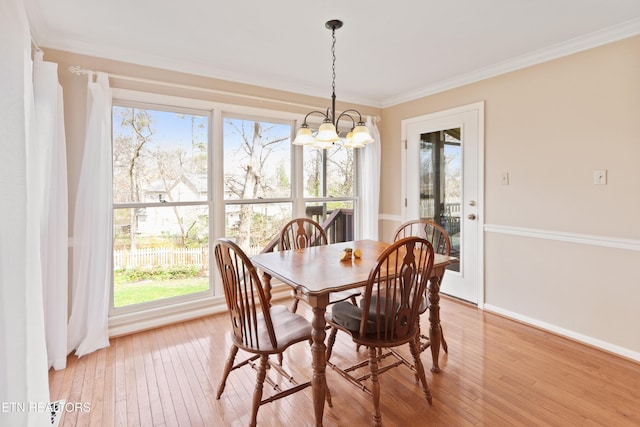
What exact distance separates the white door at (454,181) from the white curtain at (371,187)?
0.39 m

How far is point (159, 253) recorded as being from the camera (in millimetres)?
3084

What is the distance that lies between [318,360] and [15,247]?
1.30 meters

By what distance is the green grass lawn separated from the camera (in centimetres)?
293

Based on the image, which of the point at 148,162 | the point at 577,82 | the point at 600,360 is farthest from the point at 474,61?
the point at 148,162

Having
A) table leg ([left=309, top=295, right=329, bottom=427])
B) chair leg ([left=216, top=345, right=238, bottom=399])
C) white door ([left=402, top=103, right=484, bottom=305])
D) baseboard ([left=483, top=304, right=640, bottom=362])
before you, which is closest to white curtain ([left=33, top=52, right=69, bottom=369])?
chair leg ([left=216, top=345, right=238, bottom=399])

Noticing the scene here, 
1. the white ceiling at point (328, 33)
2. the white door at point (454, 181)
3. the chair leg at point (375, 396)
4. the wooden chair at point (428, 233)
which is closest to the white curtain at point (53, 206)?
the white ceiling at point (328, 33)

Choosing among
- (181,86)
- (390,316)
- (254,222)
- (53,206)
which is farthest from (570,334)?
(53,206)

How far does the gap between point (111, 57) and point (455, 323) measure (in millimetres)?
3703

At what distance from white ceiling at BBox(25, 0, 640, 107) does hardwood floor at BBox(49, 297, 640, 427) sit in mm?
2350

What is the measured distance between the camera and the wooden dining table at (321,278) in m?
1.67

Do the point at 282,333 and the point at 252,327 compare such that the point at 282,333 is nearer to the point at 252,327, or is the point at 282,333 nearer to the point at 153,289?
the point at 252,327

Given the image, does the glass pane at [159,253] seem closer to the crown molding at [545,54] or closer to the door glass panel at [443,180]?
the door glass panel at [443,180]

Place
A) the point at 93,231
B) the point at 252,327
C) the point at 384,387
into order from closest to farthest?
the point at 252,327, the point at 384,387, the point at 93,231

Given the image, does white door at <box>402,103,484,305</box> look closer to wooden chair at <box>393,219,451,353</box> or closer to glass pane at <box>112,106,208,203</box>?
wooden chair at <box>393,219,451,353</box>
